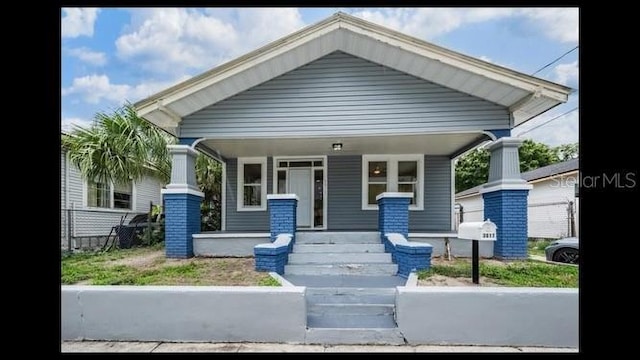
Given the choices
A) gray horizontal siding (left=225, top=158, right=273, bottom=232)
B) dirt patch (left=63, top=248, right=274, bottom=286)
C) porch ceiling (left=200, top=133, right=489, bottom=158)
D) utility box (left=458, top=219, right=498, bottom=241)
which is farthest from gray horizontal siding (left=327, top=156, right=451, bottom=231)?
utility box (left=458, top=219, right=498, bottom=241)

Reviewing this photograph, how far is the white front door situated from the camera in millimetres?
10531

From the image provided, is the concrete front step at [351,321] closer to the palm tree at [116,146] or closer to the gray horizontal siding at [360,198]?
the gray horizontal siding at [360,198]

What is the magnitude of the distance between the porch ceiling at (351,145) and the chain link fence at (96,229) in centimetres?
370

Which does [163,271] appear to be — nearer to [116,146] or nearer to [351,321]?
[351,321]

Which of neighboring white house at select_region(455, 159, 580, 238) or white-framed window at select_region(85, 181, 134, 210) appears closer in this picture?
white-framed window at select_region(85, 181, 134, 210)

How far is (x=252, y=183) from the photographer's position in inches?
429

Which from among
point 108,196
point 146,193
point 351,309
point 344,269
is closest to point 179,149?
point 344,269

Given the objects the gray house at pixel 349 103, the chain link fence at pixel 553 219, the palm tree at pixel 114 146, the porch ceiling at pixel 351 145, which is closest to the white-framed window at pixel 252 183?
the porch ceiling at pixel 351 145

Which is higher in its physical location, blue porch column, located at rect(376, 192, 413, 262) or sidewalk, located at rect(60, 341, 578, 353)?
blue porch column, located at rect(376, 192, 413, 262)

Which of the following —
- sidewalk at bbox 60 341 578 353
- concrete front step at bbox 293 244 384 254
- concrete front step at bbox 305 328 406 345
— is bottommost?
sidewalk at bbox 60 341 578 353

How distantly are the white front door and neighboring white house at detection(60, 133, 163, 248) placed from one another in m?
5.02

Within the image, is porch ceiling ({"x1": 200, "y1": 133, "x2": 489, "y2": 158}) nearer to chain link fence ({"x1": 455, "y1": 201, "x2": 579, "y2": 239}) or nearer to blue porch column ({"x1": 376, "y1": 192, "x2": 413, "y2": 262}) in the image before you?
blue porch column ({"x1": 376, "y1": 192, "x2": 413, "y2": 262})

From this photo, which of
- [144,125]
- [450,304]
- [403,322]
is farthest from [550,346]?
[144,125]
